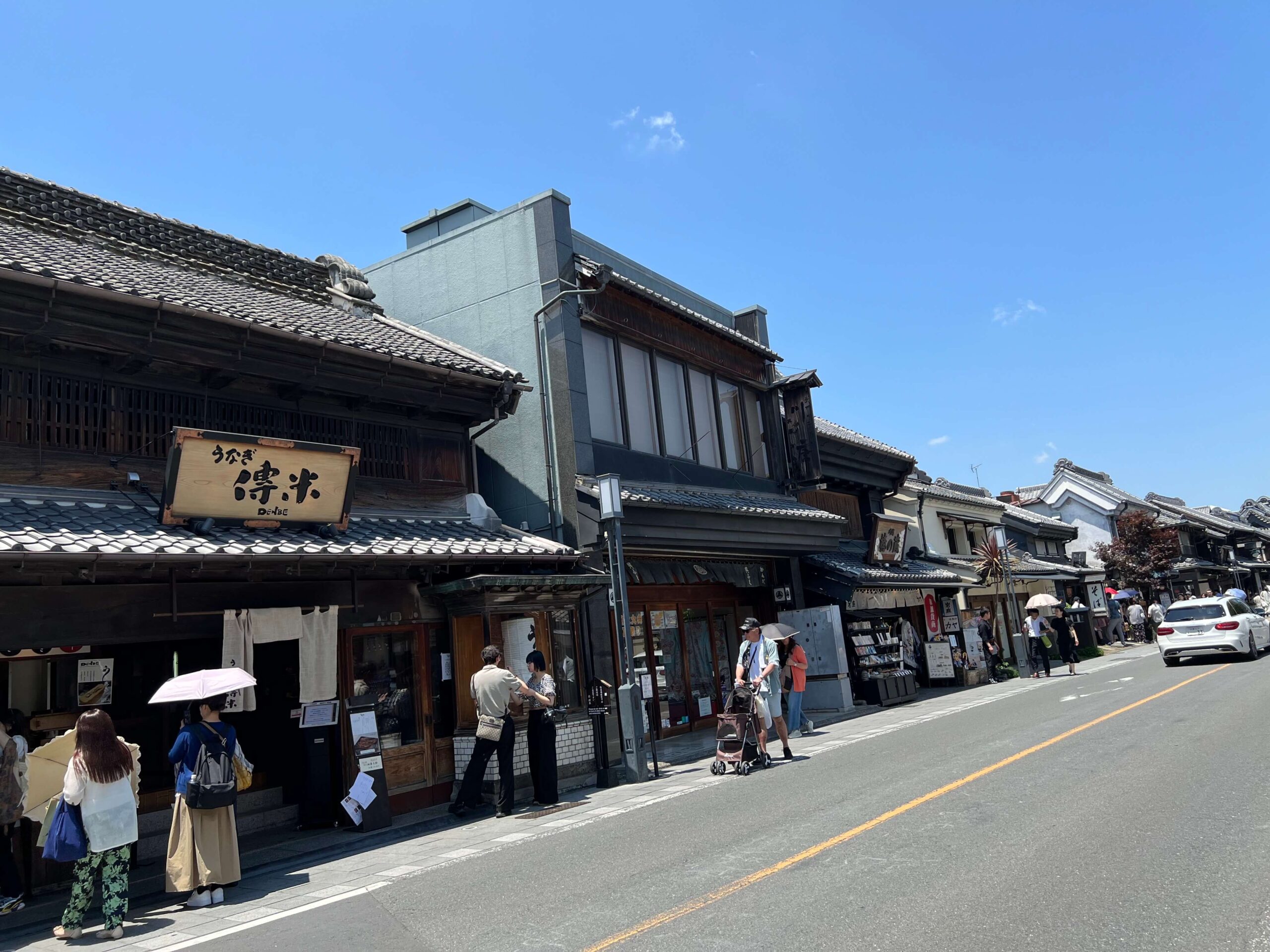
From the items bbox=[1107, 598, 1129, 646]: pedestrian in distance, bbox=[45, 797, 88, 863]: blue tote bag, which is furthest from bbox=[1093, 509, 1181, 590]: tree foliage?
bbox=[45, 797, 88, 863]: blue tote bag

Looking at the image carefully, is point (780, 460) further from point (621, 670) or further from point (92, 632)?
point (92, 632)

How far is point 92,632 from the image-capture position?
923 cm

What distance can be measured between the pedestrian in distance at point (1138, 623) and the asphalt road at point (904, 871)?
34.2 meters

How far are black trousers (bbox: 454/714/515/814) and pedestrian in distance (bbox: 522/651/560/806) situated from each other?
1.23ft

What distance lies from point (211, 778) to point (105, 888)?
1099 mm

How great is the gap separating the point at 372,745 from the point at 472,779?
130 centimetres

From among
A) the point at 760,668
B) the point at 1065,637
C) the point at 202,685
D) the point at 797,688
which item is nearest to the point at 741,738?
the point at 760,668

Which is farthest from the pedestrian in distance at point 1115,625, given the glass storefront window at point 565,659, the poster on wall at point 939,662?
the glass storefront window at point 565,659

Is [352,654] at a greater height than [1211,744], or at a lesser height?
greater

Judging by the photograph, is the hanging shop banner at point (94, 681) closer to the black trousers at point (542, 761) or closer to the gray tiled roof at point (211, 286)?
the gray tiled roof at point (211, 286)

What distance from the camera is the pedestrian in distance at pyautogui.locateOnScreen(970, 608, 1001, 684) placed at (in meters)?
26.8

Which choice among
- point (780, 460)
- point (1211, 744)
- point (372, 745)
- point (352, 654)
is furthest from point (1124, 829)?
point (780, 460)

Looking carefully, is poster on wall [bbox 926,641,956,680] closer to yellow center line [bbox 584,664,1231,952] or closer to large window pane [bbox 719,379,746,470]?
large window pane [bbox 719,379,746,470]

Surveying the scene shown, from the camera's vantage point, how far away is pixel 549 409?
627 inches
